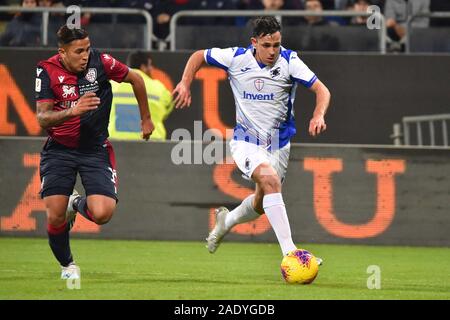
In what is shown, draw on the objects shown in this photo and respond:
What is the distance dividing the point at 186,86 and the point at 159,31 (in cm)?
700

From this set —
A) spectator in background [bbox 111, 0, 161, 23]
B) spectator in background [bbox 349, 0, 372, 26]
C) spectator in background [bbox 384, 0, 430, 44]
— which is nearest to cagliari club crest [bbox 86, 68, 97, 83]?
spectator in background [bbox 111, 0, 161, 23]

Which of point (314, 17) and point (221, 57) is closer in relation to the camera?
point (221, 57)

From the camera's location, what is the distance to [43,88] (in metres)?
9.93

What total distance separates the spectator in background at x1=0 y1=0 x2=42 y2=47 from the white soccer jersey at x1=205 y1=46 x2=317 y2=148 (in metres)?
6.52

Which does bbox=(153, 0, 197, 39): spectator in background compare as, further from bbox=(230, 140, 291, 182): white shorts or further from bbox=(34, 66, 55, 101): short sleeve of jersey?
bbox=(34, 66, 55, 101): short sleeve of jersey

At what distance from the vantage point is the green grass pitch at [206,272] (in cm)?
891

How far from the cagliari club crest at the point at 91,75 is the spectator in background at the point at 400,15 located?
24.4 ft

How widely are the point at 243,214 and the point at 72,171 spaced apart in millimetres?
2048

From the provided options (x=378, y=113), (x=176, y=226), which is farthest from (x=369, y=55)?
(x=176, y=226)

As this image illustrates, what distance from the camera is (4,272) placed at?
10.5 metres

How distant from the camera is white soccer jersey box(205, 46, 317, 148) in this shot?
10781 millimetres

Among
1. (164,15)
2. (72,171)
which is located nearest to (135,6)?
(164,15)

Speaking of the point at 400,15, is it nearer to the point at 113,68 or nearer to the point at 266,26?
the point at 266,26

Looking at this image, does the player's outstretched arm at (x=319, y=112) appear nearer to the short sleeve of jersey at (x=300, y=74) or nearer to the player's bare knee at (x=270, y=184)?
the short sleeve of jersey at (x=300, y=74)
